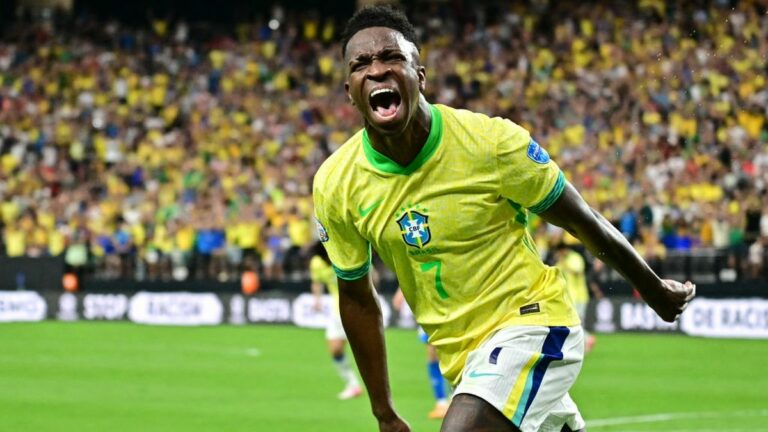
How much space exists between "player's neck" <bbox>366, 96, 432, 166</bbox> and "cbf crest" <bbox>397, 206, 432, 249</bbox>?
0.61ft

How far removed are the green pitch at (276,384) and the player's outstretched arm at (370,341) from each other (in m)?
6.81

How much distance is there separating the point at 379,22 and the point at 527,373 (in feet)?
4.54

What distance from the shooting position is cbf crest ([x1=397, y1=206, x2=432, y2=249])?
15.1 ft

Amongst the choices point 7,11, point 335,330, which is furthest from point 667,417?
point 7,11

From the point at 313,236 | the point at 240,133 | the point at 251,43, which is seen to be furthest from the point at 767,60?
the point at 251,43

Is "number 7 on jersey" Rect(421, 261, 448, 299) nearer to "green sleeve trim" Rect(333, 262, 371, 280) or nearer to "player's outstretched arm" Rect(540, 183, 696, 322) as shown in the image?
"green sleeve trim" Rect(333, 262, 371, 280)

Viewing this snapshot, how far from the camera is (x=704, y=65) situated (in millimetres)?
23656

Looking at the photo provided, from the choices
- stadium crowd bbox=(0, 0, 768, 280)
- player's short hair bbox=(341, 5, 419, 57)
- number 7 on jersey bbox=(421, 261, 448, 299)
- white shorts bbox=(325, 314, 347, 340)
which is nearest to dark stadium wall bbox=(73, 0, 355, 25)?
stadium crowd bbox=(0, 0, 768, 280)

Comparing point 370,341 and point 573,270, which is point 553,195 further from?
point 573,270

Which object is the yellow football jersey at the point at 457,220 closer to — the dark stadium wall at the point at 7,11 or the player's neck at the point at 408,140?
the player's neck at the point at 408,140

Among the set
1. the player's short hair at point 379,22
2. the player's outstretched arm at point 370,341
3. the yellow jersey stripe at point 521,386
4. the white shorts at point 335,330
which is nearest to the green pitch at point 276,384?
the white shorts at point 335,330

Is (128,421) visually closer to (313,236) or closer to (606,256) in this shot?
(606,256)

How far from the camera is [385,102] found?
445cm

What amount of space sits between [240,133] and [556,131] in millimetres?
7944
